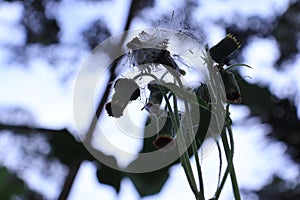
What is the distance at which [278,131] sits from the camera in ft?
4.10

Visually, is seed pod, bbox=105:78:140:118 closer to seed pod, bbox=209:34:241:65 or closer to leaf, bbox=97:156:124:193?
seed pod, bbox=209:34:241:65

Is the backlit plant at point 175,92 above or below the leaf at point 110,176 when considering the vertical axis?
above

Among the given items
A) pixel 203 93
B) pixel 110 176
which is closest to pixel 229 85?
pixel 203 93

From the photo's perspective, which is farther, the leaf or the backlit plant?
the leaf

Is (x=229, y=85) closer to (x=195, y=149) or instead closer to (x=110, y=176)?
(x=195, y=149)

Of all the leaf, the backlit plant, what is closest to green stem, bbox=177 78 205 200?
the backlit plant

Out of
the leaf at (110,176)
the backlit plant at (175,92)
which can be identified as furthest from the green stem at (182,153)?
the leaf at (110,176)

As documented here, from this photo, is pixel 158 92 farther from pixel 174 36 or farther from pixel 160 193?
pixel 160 193

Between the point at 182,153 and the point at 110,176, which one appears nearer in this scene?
the point at 182,153

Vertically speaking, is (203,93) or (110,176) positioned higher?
(203,93)

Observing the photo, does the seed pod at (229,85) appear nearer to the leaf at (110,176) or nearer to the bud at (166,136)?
the bud at (166,136)

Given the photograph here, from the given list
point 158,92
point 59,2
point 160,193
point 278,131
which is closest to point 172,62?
point 158,92

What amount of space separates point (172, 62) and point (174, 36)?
0.06 meters

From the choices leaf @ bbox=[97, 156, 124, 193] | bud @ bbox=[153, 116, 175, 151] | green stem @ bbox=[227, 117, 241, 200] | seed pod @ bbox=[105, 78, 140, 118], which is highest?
seed pod @ bbox=[105, 78, 140, 118]
